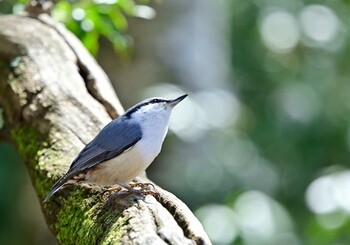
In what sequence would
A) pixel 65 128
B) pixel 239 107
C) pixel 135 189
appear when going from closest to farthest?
1. pixel 135 189
2. pixel 65 128
3. pixel 239 107

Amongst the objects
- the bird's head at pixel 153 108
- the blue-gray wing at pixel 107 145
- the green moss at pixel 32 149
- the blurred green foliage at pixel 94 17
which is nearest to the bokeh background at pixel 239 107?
the blurred green foliage at pixel 94 17

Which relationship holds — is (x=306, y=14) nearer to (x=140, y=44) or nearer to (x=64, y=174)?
(x=140, y=44)

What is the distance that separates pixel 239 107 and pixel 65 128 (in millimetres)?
4174

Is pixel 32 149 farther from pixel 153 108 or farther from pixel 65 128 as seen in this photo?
pixel 153 108

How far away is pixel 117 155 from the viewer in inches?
111

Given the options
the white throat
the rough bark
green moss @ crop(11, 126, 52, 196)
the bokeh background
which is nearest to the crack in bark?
the rough bark

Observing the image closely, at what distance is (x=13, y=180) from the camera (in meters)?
5.38

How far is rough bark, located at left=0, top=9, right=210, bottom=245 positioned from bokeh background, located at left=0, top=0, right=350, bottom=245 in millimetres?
567

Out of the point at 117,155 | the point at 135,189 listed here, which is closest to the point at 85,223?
the point at 135,189

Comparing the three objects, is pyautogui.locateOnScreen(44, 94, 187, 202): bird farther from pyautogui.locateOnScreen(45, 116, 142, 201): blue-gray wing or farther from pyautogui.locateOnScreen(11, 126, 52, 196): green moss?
pyautogui.locateOnScreen(11, 126, 52, 196): green moss

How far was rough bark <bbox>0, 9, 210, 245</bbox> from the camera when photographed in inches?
92.0

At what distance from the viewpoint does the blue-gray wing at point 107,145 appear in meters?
2.77

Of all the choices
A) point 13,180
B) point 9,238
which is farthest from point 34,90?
point 9,238

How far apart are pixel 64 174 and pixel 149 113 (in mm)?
379
